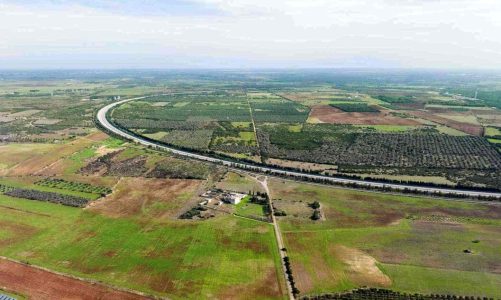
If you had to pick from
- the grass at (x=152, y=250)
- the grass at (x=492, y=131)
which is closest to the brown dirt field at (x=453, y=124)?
the grass at (x=492, y=131)

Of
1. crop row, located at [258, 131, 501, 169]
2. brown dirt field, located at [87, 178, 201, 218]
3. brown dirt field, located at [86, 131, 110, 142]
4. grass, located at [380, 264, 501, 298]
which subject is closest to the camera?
grass, located at [380, 264, 501, 298]

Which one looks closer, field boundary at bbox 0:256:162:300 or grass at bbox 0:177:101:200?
field boundary at bbox 0:256:162:300

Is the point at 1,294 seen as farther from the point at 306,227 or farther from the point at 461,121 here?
the point at 461,121

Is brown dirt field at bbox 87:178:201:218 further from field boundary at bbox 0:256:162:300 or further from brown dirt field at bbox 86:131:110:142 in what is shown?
brown dirt field at bbox 86:131:110:142

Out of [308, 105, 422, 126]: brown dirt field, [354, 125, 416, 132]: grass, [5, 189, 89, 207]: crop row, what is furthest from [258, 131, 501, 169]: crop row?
[5, 189, 89, 207]: crop row

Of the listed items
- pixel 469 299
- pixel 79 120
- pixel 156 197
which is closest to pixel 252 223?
pixel 156 197

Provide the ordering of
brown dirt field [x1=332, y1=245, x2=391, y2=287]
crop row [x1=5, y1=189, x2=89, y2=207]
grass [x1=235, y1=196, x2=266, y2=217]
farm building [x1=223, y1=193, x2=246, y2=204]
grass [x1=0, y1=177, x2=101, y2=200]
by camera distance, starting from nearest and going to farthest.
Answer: brown dirt field [x1=332, y1=245, x2=391, y2=287], grass [x1=235, y1=196, x2=266, y2=217], crop row [x1=5, y1=189, x2=89, y2=207], farm building [x1=223, y1=193, x2=246, y2=204], grass [x1=0, y1=177, x2=101, y2=200]
